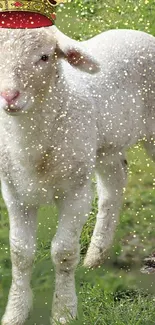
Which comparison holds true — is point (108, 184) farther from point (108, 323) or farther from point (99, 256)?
point (108, 323)

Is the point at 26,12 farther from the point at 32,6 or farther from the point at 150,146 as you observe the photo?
the point at 150,146

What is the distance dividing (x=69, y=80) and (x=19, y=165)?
446 millimetres

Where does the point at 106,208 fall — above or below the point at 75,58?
below

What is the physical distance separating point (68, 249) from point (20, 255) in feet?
0.82

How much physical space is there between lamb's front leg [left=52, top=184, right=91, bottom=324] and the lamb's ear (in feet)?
1.86

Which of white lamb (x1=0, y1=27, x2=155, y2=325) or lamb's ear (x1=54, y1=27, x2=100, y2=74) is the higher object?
lamb's ear (x1=54, y1=27, x2=100, y2=74)

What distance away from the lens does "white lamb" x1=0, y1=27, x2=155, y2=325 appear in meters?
4.12

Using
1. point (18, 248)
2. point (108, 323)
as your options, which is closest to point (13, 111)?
point (18, 248)

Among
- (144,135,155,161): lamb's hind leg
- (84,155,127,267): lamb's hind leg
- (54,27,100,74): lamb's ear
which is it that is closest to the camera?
(54,27,100,74): lamb's ear

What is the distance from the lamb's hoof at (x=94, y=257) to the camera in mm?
5512

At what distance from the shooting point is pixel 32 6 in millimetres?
4145

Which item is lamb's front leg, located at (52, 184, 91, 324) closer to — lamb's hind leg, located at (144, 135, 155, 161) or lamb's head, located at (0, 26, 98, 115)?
lamb's head, located at (0, 26, 98, 115)

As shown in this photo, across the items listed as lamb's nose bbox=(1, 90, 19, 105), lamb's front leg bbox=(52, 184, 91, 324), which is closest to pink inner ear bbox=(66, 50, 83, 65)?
lamb's nose bbox=(1, 90, 19, 105)

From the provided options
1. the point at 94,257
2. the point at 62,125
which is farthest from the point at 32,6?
the point at 94,257
